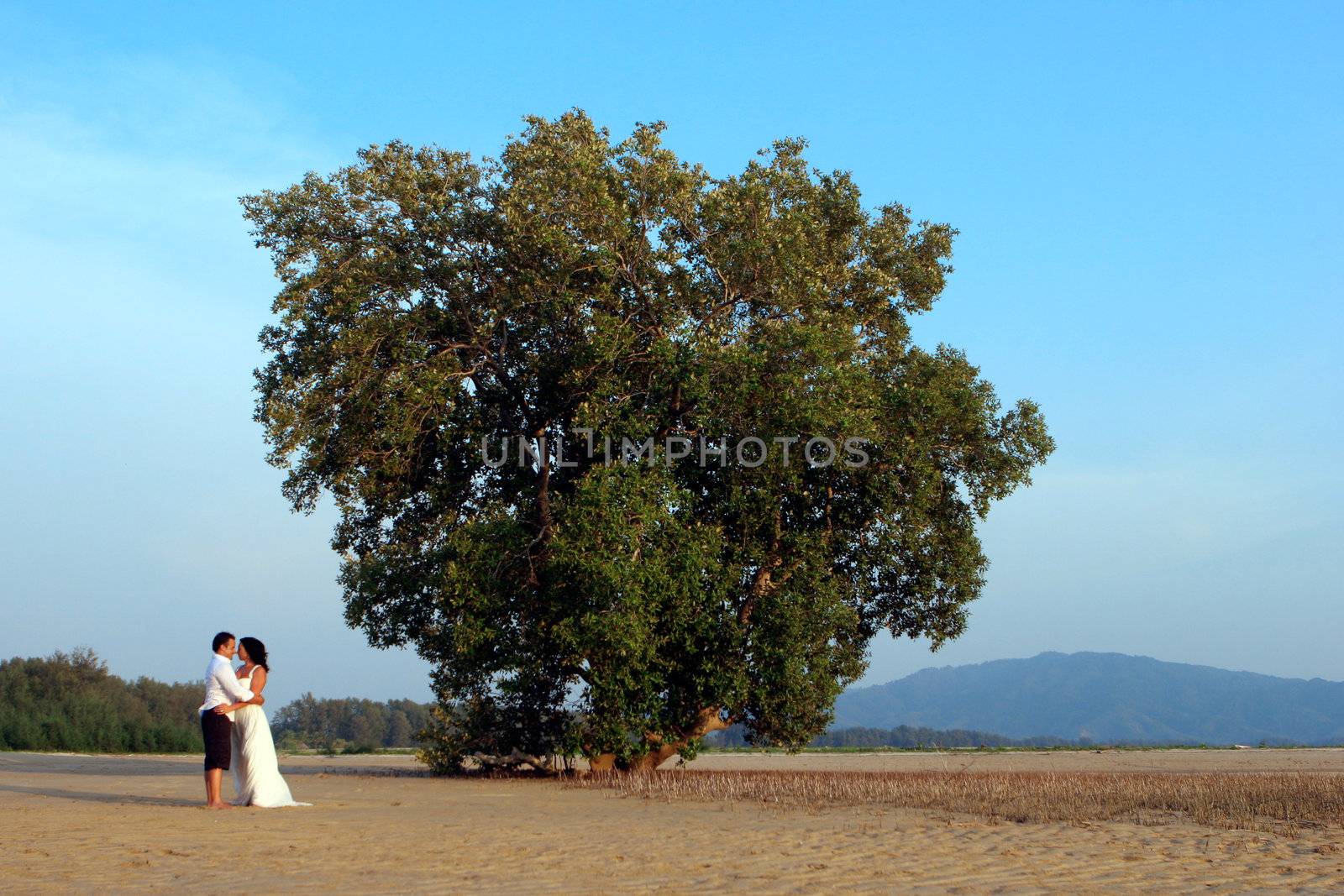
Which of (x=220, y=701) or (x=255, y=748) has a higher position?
(x=220, y=701)

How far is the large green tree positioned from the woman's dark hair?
6412 mm

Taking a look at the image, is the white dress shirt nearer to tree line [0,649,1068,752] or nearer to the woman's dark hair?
the woman's dark hair

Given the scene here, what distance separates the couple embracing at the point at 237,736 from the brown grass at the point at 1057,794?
18.1ft

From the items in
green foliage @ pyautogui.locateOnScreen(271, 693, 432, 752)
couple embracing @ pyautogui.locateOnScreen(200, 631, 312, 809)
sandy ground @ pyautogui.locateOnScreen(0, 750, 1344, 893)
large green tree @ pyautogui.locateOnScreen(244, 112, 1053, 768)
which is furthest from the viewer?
green foliage @ pyautogui.locateOnScreen(271, 693, 432, 752)

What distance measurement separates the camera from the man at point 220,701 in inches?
575

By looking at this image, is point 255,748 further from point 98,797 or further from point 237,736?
point 98,797

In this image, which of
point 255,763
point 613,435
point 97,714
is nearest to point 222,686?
point 255,763

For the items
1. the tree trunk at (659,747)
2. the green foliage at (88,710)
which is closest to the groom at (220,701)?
the tree trunk at (659,747)

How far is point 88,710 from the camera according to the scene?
4306 centimetres

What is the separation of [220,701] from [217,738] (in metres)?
0.45

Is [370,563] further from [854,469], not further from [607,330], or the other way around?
[854,469]

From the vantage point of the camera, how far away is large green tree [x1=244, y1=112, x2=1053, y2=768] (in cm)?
2195

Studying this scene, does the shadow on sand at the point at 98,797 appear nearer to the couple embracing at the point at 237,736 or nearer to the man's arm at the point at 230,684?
the couple embracing at the point at 237,736

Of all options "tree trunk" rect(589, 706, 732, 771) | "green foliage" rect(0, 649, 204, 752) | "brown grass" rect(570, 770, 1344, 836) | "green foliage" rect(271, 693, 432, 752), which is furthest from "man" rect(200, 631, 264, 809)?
"green foliage" rect(271, 693, 432, 752)
